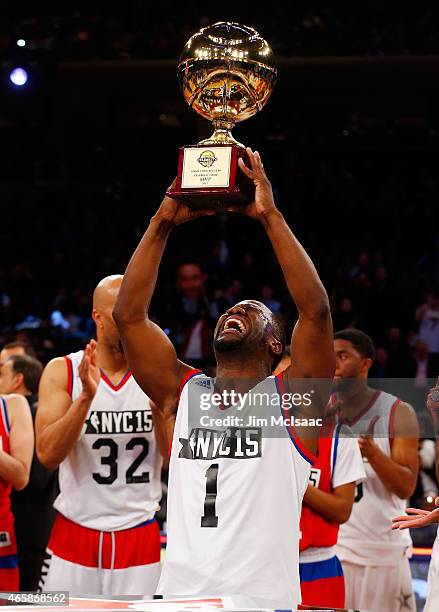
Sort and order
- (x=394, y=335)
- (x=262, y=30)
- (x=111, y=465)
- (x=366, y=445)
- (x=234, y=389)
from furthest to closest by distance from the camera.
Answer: (x=262, y=30) < (x=394, y=335) < (x=366, y=445) < (x=111, y=465) < (x=234, y=389)

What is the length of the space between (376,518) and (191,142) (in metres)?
9.26

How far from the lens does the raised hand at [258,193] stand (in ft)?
9.25

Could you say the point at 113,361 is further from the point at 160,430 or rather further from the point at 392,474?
the point at 392,474

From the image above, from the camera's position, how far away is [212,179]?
9.22 ft

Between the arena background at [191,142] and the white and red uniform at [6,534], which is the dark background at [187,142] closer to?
the arena background at [191,142]

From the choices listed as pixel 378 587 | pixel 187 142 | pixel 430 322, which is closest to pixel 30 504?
pixel 378 587

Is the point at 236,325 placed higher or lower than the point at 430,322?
lower

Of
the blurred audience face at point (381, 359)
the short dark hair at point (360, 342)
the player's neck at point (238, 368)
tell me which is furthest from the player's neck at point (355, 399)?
the blurred audience face at point (381, 359)

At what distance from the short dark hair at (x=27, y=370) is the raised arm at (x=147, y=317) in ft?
6.53

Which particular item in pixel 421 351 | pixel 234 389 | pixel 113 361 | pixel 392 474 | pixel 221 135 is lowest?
pixel 392 474

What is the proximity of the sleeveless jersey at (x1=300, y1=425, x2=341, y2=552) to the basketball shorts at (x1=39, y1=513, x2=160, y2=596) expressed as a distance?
657 millimetres

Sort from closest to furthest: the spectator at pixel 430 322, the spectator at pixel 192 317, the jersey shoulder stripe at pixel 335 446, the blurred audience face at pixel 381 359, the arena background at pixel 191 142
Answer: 1. the jersey shoulder stripe at pixel 335 446
2. the spectator at pixel 192 317
3. the blurred audience face at pixel 381 359
4. the spectator at pixel 430 322
5. the arena background at pixel 191 142

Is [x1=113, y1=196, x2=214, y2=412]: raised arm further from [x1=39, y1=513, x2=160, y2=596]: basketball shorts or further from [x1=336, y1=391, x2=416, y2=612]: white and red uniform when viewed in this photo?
[x1=336, y1=391, x2=416, y2=612]: white and red uniform

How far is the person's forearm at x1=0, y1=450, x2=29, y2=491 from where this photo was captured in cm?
403
